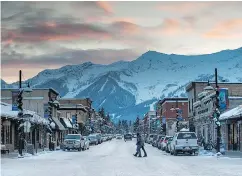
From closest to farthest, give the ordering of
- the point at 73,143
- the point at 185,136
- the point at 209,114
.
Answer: the point at 185,136 < the point at 73,143 < the point at 209,114

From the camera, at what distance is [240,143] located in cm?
5269

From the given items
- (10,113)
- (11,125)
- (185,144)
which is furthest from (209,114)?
(10,113)

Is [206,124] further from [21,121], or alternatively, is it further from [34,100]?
[21,121]

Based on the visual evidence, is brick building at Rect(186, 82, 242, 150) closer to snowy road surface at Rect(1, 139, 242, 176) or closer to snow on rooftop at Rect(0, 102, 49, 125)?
snow on rooftop at Rect(0, 102, 49, 125)

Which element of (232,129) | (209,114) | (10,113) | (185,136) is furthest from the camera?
(209,114)

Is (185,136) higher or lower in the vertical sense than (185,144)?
higher

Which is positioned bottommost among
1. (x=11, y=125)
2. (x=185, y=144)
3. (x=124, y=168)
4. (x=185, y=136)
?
(x=124, y=168)

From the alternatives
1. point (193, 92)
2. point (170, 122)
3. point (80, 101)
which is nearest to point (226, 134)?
point (193, 92)

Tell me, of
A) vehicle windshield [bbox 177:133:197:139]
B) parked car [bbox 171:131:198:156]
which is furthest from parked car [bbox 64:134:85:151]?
vehicle windshield [bbox 177:133:197:139]

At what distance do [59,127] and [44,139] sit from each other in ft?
39.7

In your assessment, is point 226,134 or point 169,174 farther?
point 226,134

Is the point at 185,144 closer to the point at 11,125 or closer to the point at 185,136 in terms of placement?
the point at 185,136

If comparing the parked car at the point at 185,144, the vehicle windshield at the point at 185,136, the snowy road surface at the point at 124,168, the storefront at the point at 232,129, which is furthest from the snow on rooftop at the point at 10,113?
the storefront at the point at 232,129

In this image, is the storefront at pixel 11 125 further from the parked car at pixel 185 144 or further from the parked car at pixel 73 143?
the parked car at pixel 185 144
